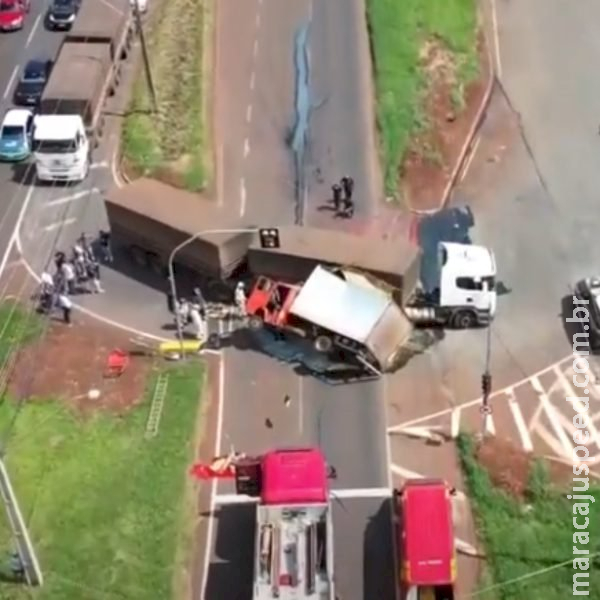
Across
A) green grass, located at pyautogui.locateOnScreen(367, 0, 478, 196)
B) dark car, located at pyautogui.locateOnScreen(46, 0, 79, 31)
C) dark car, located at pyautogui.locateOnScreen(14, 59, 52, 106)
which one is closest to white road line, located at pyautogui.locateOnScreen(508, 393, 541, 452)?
green grass, located at pyautogui.locateOnScreen(367, 0, 478, 196)

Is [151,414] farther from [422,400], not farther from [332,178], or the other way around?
[332,178]

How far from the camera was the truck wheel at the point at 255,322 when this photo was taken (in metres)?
42.2

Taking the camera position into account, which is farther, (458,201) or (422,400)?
(458,201)

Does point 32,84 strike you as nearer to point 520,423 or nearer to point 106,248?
point 106,248

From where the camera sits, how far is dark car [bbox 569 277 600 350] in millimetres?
42031

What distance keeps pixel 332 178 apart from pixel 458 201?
5.17 metres

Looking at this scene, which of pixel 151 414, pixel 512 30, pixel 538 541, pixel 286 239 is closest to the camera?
pixel 538 541

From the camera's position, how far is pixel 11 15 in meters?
60.0

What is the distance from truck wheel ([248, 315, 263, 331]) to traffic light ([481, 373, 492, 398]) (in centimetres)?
771

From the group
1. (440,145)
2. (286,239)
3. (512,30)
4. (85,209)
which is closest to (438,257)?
(286,239)

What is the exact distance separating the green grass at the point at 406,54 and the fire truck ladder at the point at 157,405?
13357 millimetres

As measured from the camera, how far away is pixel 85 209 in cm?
4925

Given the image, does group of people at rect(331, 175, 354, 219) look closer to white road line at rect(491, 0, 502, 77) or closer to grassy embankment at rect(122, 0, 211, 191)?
grassy embankment at rect(122, 0, 211, 191)

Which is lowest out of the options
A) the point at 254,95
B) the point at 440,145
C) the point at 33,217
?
the point at 33,217
